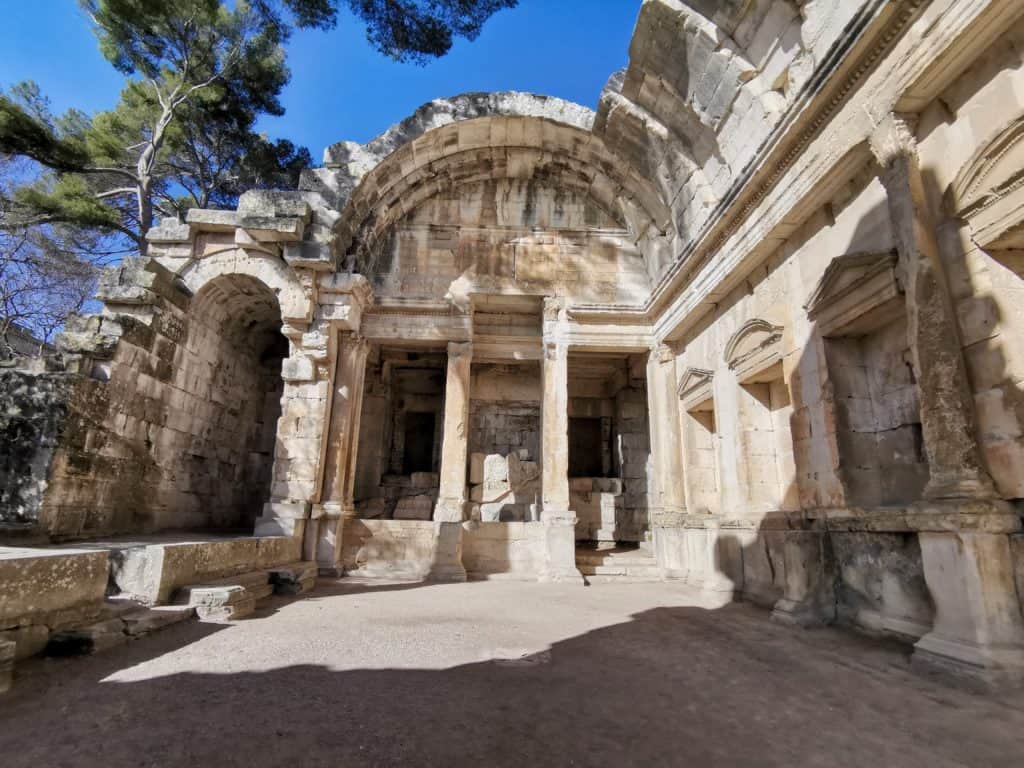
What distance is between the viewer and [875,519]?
4.49 m

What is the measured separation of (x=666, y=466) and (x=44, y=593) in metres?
8.13

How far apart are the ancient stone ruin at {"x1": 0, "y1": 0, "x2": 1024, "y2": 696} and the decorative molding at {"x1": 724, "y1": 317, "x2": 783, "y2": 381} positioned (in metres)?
0.05

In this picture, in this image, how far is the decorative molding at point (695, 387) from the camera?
789cm

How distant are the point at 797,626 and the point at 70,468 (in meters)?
8.35

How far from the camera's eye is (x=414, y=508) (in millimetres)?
11391

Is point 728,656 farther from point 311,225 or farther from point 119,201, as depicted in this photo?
point 119,201

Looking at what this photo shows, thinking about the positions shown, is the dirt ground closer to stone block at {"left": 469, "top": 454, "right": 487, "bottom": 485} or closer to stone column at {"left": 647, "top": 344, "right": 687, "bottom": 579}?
stone column at {"left": 647, "top": 344, "right": 687, "bottom": 579}

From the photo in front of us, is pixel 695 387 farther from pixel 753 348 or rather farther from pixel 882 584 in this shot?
pixel 882 584

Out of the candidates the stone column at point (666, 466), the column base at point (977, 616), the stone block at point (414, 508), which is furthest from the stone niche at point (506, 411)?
the column base at point (977, 616)

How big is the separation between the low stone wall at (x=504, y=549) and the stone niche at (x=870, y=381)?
500 cm

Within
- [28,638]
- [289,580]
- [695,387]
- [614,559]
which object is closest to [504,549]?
[614,559]

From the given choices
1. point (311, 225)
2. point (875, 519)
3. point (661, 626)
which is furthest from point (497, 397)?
point (875, 519)

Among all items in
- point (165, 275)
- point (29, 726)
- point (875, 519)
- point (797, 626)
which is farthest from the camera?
point (165, 275)

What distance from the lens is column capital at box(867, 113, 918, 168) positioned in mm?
4137
